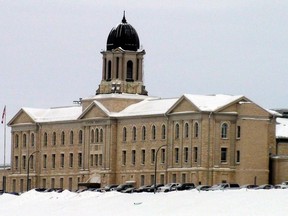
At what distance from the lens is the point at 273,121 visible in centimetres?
18562

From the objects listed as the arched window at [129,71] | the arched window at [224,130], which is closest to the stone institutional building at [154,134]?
the arched window at [129,71]

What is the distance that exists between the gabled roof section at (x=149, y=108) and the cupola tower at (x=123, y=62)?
108 inches

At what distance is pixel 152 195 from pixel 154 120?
40.1 m

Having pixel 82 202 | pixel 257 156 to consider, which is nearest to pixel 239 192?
pixel 82 202

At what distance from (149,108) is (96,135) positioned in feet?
25.0

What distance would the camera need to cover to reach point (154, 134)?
18762cm

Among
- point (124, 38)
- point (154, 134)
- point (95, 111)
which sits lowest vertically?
point (154, 134)

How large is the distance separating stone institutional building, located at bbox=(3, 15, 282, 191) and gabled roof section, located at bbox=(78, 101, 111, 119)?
111mm

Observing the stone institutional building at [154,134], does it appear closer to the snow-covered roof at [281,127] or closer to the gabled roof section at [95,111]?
the gabled roof section at [95,111]

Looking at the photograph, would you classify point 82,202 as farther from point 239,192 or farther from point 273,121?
point 273,121

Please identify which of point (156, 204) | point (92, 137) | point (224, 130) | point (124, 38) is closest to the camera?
point (156, 204)

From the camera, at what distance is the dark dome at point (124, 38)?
197 metres

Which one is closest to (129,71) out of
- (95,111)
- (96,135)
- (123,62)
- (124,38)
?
(123,62)

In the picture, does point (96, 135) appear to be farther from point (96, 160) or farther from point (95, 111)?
point (96, 160)
